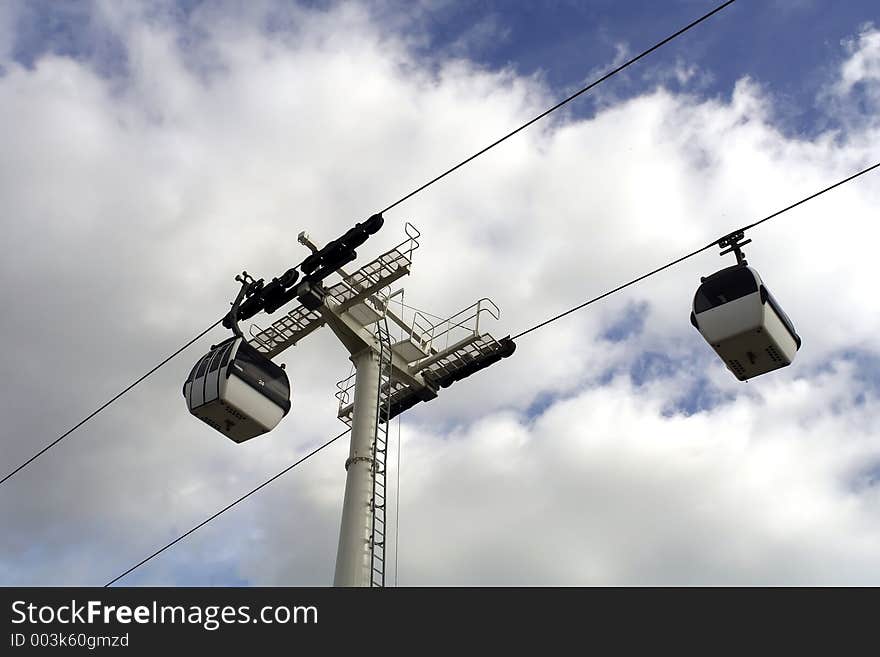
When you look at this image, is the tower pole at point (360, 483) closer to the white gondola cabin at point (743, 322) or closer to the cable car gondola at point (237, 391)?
the cable car gondola at point (237, 391)

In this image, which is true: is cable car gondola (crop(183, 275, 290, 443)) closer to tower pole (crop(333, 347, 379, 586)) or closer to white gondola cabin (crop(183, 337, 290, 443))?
white gondola cabin (crop(183, 337, 290, 443))

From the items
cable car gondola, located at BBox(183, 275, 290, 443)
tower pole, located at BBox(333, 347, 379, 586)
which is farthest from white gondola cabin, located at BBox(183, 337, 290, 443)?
tower pole, located at BBox(333, 347, 379, 586)

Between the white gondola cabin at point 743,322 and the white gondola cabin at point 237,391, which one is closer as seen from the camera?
the white gondola cabin at point 743,322

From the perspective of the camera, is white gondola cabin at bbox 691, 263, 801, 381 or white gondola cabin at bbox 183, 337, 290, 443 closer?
white gondola cabin at bbox 691, 263, 801, 381

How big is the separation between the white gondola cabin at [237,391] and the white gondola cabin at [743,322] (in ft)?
20.2

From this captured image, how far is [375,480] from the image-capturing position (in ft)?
48.3

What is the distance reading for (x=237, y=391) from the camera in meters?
13.7

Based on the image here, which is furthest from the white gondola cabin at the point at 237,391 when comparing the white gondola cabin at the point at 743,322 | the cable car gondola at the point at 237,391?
the white gondola cabin at the point at 743,322

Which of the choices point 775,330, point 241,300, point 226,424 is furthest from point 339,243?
point 775,330

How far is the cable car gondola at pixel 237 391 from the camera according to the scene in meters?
13.7

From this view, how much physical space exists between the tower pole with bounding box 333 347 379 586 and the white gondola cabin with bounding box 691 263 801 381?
5718mm

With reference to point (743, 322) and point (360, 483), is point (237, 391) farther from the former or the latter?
point (743, 322)

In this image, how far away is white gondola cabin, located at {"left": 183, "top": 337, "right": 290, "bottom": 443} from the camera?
44.9ft

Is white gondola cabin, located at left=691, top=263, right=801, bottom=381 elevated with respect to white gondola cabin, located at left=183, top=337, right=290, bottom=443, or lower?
lower
